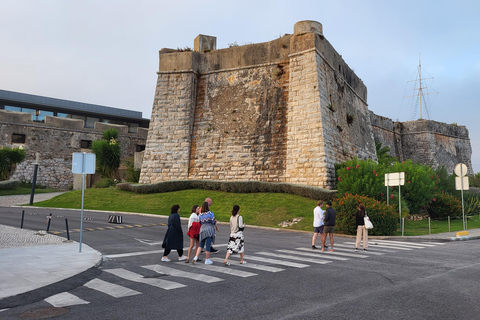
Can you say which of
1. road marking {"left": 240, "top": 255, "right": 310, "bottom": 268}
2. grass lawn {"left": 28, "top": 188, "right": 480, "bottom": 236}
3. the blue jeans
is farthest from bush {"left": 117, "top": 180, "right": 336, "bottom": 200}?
the blue jeans

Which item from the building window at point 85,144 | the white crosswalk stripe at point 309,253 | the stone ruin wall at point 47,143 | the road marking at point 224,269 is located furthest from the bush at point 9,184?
the white crosswalk stripe at point 309,253

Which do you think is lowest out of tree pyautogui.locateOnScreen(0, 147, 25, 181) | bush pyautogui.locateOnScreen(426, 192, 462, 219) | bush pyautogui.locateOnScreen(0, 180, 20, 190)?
bush pyautogui.locateOnScreen(426, 192, 462, 219)

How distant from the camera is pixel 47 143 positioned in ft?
Answer: 144

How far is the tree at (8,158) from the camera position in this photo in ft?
129

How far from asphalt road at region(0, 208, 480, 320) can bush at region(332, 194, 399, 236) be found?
14.7ft

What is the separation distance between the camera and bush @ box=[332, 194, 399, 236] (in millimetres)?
17812

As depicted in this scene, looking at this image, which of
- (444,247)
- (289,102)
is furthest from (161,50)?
(444,247)

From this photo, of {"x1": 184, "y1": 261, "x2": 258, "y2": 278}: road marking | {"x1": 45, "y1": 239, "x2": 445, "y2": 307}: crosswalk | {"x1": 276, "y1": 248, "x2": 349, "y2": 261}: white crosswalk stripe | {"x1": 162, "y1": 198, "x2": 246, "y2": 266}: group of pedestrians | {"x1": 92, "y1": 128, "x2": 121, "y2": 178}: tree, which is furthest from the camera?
{"x1": 92, "y1": 128, "x2": 121, "y2": 178}: tree

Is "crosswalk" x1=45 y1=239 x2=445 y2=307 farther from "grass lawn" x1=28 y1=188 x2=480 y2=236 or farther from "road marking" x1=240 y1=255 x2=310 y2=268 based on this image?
"grass lawn" x1=28 y1=188 x2=480 y2=236

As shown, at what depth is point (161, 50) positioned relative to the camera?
30969 mm

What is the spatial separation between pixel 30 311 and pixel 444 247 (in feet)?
43.4

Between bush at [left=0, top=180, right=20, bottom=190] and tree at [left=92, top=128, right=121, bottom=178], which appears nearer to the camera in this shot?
bush at [left=0, top=180, right=20, bottom=190]

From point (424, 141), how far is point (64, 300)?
1880 inches

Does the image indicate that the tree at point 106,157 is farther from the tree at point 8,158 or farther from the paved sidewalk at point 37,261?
the paved sidewalk at point 37,261
